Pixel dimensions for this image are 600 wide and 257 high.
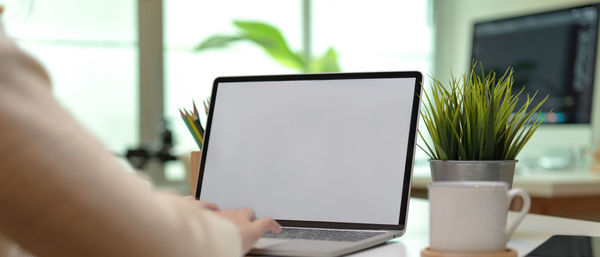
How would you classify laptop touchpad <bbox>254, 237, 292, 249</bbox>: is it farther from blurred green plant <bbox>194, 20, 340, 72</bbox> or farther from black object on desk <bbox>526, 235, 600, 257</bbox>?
blurred green plant <bbox>194, 20, 340, 72</bbox>

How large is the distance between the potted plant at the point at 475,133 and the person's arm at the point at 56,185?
1.88 ft

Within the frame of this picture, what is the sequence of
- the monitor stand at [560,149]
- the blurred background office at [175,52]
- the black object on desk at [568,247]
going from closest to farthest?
the black object on desk at [568,247], the monitor stand at [560,149], the blurred background office at [175,52]

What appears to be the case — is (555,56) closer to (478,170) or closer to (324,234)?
(478,170)

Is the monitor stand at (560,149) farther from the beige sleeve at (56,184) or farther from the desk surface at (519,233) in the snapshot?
the beige sleeve at (56,184)

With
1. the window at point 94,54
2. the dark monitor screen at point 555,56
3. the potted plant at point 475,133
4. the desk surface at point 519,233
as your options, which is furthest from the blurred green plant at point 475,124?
the window at point 94,54

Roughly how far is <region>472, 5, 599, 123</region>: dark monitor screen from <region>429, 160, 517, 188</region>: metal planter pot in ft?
5.96

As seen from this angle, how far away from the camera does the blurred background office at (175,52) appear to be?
3.42 metres

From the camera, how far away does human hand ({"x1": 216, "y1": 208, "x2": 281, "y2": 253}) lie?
2.31 feet

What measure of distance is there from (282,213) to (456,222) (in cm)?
39

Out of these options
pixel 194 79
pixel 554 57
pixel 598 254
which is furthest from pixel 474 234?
pixel 194 79

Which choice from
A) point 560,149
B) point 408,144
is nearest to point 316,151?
point 408,144

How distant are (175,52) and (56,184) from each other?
3392 millimetres

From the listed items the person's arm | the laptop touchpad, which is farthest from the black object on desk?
the person's arm

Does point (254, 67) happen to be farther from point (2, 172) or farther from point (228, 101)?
point (2, 172)
